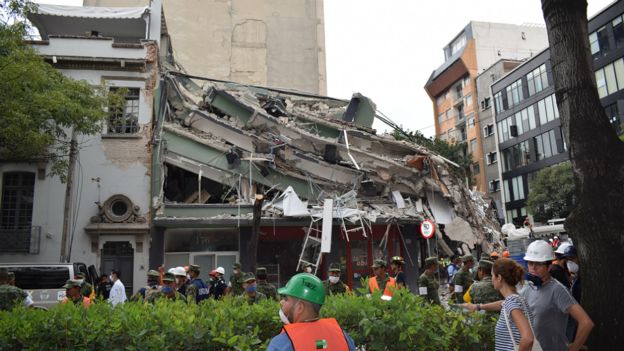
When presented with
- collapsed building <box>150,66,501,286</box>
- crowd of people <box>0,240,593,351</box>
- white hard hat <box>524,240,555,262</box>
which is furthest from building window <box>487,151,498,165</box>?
white hard hat <box>524,240,555,262</box>

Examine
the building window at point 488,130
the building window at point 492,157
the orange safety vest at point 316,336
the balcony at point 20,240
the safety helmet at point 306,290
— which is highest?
the building window at point 488,130

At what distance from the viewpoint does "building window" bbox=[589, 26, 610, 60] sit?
36688mm

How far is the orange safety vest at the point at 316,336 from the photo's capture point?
8.73ft

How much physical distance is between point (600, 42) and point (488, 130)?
16.5m

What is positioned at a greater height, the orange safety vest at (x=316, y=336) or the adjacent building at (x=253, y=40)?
the adjacent building at (x=253, y=40)

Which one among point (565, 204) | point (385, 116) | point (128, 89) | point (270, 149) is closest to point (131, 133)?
point (128, 89)

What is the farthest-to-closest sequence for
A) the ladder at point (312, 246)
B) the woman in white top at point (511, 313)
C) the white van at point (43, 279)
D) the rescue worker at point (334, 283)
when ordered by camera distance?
the ladder at point (312, 246) < the white van at point (43, 279) < the rescue worker at point (334, 283) < the woman in white top at point (511, 313)

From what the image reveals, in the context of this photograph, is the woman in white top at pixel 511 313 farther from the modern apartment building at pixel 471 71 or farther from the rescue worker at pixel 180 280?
the modern apartment building at pixel 471 71

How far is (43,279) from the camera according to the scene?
11930 mm

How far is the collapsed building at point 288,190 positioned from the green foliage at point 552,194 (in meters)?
17.5

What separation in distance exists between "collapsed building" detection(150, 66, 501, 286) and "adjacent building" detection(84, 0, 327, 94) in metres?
13.5

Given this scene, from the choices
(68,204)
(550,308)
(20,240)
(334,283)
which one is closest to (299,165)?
(68,204)

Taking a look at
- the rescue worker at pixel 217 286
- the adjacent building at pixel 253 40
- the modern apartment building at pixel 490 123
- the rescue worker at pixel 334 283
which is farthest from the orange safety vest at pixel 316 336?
the modern apartment building at pixel 490 123

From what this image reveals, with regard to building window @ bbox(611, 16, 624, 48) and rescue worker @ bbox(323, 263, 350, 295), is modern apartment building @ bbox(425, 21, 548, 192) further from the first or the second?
rescue worker @ bbox(323, 263, 350, 295)
